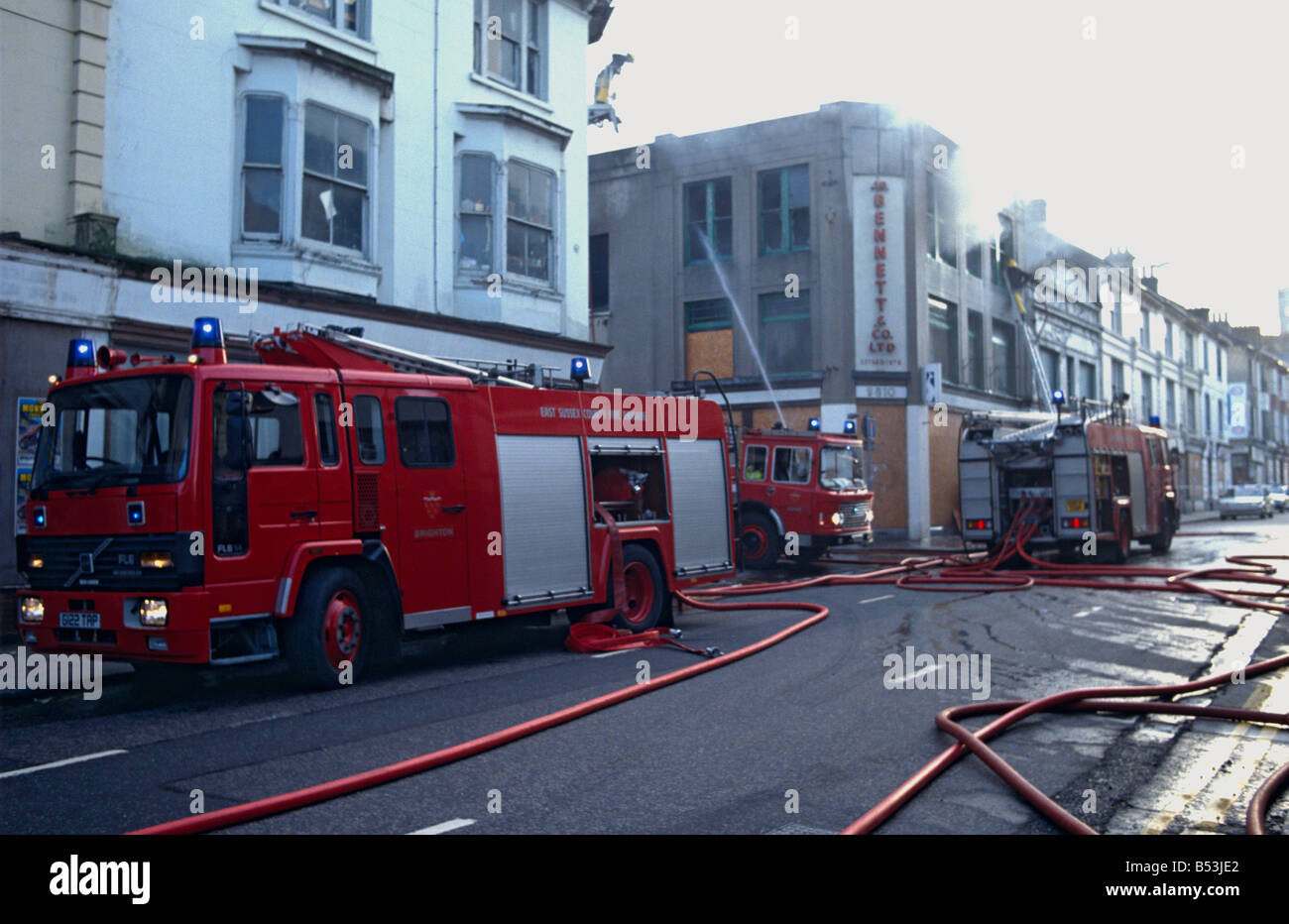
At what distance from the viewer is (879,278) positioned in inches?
1224

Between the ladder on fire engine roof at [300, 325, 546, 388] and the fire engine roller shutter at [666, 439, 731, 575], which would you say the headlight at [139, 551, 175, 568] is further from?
the fire engine roller shutter at [666, 439, 731, 575]

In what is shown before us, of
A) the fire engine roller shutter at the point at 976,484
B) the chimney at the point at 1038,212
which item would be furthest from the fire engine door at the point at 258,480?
the chimney at the point at 1038,212

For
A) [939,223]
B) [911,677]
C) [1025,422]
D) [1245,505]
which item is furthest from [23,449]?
[1245,505]

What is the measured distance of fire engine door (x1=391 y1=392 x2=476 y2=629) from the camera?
31.8ft

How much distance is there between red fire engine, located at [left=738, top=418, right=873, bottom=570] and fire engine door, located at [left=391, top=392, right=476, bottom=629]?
456 inches

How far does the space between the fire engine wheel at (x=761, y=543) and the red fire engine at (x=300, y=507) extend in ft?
32.7

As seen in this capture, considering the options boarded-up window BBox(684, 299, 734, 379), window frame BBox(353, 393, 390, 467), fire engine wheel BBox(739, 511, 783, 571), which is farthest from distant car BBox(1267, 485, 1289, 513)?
window frame BBox(353, 393, 390, 467)

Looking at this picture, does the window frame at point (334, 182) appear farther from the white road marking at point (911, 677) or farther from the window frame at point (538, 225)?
the white road marking at point (911, 677)

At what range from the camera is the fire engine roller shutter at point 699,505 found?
43.3ft

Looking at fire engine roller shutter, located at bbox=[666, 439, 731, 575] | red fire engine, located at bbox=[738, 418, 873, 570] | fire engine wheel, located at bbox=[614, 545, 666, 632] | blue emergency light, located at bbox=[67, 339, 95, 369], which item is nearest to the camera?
blue emergency light, located at bbox=[67, 339, 95, 369]

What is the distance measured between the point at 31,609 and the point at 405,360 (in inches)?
150

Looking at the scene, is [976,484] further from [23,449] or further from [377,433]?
[23,449]

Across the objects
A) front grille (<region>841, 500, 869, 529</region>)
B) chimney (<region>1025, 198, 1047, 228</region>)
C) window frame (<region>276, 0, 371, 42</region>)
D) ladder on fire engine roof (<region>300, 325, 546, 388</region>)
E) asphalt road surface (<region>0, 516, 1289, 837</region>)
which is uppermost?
chimney (<region>1025, 198, 1047, 228</region>)
